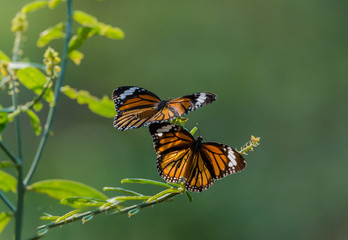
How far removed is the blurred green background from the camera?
17.7 feet

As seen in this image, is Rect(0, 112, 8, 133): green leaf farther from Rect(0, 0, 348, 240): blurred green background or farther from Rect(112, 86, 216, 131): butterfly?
Rect(0, 0, 348, 240): blurred green background

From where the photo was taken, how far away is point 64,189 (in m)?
1.21

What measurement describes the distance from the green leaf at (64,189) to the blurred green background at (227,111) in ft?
11.0

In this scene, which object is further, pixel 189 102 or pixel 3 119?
pixel 189 102

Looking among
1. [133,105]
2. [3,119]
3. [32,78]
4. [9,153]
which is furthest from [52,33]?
[9,153]

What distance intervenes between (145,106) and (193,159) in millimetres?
233

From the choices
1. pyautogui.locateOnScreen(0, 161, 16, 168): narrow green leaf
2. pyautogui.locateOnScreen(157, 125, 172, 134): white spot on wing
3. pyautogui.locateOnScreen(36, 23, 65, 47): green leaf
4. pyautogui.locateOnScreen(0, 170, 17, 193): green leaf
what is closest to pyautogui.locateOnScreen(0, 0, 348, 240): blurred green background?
pyautogui.locateOnScreen(36, 23, 65, 47): green leaf

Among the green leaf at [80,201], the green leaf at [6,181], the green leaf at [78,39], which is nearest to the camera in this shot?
the green leaf at [80,201]

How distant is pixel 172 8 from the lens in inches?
282

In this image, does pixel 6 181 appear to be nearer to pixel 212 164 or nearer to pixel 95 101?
pixel 95 101

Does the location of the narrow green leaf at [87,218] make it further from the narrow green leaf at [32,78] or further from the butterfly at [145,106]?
the narrow green leaf at [32,78]

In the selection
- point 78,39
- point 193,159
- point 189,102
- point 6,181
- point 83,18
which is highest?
point 83,18

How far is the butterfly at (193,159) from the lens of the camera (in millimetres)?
1357

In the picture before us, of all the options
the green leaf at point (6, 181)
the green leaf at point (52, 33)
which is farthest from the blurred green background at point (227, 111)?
the green leaf at point (6, 181)
